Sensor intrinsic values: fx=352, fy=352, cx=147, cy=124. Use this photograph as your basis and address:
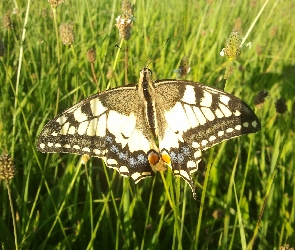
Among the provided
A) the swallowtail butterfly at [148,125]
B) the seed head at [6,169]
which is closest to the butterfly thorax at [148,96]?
the swallowtail butterfly at [148,125]

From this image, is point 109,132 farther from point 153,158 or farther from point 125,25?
point 125,25

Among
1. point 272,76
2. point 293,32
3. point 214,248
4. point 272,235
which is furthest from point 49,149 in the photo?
point 293,32

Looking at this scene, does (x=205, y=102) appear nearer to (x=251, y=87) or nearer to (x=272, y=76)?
(x=251, y=87)

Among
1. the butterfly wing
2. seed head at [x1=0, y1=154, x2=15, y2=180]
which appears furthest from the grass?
seed head at [x1=0, y1=154, x2=15, y2=180]

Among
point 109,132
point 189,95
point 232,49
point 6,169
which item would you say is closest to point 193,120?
point 189,95

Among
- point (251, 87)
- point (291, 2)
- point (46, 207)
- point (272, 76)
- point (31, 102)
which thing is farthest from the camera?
point (291, 2)

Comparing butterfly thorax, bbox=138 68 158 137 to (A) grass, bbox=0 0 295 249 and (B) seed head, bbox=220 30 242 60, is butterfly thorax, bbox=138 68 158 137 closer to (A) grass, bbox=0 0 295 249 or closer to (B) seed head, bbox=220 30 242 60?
(A) grass, bbox=0 0 295 249

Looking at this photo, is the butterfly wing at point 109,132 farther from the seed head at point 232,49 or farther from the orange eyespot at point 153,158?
the seed head at point 232,49
